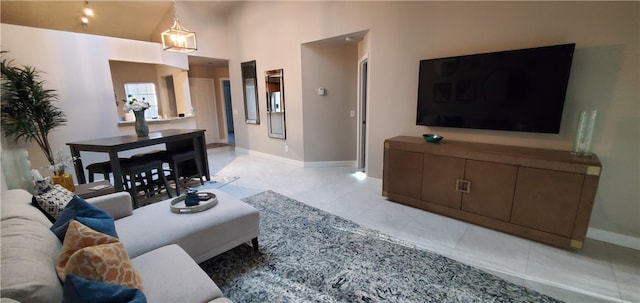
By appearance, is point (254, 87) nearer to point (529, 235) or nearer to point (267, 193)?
point (267, 193)

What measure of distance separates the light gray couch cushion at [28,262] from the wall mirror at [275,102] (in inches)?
173

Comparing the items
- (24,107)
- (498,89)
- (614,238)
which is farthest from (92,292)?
(24,107)

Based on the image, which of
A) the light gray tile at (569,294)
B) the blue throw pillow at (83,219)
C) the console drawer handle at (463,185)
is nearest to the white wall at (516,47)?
the console drawer handle at (463,185)

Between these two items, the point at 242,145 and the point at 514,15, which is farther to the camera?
the point at 242,145

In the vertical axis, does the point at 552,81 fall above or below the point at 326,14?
below

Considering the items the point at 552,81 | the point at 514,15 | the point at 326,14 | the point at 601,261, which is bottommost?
the point at 601,261

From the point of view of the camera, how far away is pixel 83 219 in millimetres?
1369

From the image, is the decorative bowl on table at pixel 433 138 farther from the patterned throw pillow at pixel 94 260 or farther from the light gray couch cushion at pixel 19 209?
the light gray couch cushion at pixel 19 209

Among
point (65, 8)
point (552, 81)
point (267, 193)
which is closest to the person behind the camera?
point (552, 81)

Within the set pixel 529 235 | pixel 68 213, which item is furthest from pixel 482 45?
pixel 68 213

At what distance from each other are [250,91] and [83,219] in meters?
5.04

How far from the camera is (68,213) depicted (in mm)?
1456

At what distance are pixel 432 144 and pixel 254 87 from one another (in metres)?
4.32

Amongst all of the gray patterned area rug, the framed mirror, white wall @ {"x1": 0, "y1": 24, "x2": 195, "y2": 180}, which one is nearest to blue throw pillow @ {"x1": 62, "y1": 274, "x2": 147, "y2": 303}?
the gray patterned area rug
